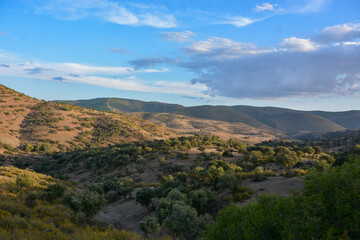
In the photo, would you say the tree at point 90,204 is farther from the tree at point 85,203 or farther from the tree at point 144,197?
the tree at point 144,197

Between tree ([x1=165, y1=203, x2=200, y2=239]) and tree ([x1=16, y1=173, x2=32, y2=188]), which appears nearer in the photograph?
tree ([x1=165, y1=203, x2=200, y2=239])

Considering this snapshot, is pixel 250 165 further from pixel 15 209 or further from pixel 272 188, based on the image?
pixel 15 209

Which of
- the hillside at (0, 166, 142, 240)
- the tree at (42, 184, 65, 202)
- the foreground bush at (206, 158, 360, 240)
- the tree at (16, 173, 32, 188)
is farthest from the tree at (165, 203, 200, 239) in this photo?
the tree at (16, 173, 32, 188)

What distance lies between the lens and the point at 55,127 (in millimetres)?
94875

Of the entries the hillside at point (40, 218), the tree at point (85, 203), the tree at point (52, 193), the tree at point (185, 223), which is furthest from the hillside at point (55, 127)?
the tree at point (185, 223)

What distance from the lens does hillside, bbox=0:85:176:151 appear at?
84625 millimetres

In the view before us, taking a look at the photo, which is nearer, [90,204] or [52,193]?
[90,204]

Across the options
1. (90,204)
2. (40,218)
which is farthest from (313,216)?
(40,218)

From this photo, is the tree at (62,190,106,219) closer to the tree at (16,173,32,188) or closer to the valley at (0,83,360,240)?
the valley at (0,83,360,240)

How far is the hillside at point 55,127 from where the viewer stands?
84.6m

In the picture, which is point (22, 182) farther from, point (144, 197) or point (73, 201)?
point (144, 197)

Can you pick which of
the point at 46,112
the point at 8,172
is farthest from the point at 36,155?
the point at 8,172

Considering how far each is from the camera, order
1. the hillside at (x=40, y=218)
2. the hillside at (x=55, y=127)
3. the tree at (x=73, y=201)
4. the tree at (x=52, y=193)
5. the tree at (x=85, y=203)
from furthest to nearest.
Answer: the hillside at (x=55, y=127) < the tree at (x=52, y=193) < the tree at (x=85, y=203) < the tree at (x=73, y=201) < the hillside at (x=40, y=218)

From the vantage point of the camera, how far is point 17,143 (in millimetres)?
79750
